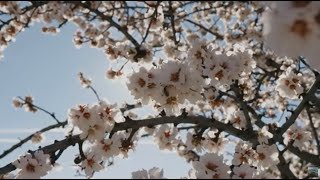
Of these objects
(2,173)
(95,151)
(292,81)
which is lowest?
(2,173)

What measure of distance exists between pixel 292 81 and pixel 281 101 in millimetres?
4222

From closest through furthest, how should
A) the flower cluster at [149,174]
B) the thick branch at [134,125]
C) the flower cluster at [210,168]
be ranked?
the flower cluster at [149,174]
the flower cluster at [210,168]
the thick branch at [134,125]

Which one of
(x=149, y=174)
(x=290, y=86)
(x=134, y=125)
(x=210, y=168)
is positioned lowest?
(x=149, y=174)

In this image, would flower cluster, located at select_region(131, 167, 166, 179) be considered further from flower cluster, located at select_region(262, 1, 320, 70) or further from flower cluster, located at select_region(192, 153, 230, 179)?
flower cluster, located at select_region(262, 1, 320, 70)

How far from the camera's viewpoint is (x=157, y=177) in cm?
219

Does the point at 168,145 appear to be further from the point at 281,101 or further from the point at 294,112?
the point at 281,101

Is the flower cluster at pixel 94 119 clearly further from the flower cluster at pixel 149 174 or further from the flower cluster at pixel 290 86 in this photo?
the flower cluster at pixel 290 86

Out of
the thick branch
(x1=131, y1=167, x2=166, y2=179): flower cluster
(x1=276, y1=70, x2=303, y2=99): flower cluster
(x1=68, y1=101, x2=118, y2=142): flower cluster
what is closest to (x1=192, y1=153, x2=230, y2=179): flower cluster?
(x1=131, y1=167, x2=166, y2=179): flower cluster

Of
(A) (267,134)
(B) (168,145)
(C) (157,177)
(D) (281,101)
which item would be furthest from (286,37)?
(D) (281,101)

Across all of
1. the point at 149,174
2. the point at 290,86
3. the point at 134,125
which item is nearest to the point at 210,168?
the point at 149,174

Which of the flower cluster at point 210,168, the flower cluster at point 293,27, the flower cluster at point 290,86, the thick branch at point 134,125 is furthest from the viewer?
the flower cluster at point 290,86

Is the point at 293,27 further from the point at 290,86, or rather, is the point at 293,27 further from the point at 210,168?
the point at 290,86

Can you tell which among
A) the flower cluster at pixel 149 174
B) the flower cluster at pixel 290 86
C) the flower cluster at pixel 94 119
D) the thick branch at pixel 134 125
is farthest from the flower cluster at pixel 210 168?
the flower cluster at pixel 290 86

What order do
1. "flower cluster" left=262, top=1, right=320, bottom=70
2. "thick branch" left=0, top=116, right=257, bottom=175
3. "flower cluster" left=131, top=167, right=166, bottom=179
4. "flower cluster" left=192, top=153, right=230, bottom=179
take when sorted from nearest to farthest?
1. "flower cluster" left=262, top=1, right=320, bottom=70
2. "flower cluster" left=131, top=167, right=166, bottom=179
3. "flower cluster" left=192, top=153, right=230, bottom=179
4. "thick branch" left=0, top=116, right=257, bottom=175
